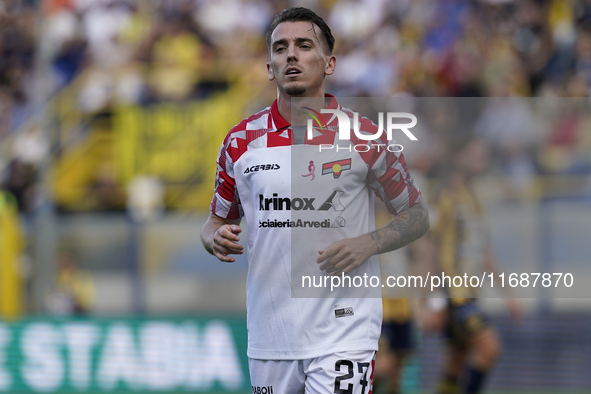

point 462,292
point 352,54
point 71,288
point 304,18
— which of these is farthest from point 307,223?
point 352,54

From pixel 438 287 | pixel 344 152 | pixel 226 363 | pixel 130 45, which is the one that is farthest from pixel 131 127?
pixel 344 152

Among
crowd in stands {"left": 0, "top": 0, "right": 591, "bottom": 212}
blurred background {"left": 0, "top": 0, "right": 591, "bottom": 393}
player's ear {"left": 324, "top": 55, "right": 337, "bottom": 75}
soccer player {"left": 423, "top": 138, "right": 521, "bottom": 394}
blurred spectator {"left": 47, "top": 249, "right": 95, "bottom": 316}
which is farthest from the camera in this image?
blurred spectator {"left": 47, "top": 249, "right": 95, "bottom": 316}

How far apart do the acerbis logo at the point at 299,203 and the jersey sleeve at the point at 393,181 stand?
198 mm

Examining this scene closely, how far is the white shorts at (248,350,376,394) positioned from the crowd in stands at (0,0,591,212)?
4302 millimetres

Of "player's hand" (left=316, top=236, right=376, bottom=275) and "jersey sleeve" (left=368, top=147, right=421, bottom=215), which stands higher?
"jersey sleeve" (left=368, top=147, right=421, bottom=215)

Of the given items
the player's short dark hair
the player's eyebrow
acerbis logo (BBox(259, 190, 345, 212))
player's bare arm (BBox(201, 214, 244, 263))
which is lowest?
player's bare arm (BBox(201, 214, 244, 263))

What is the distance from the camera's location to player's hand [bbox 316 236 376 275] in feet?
11.2

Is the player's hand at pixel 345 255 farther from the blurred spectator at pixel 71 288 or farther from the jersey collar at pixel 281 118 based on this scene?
the blurred spectator at pixel 71 288

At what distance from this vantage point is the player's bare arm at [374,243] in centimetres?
344

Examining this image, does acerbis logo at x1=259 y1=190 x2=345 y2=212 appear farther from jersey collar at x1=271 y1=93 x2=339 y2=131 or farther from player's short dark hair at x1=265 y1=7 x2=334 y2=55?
player's short dark hair at x1=265 y1=7 x2=334 y2=55

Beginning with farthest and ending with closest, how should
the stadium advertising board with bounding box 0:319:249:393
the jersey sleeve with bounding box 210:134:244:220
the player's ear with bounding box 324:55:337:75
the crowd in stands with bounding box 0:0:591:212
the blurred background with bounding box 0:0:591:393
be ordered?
1. the crowd in stands with bounding box 0:0:591:212
2. the stadium advertising board with bounding box 0:319:249:393
3. the blurred background with bounding box 0:0:591:393
4. the jersey sleeve with bounding box 210:134:244:220
5. the player's ear with bounding box 324:55:337:75

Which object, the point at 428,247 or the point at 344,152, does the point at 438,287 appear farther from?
the point at 344,152

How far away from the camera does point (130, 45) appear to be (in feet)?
41.5

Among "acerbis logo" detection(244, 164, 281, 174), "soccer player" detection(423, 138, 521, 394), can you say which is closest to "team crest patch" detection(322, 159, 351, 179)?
"acerbis logo" detection(244, 164, 281, 174)
